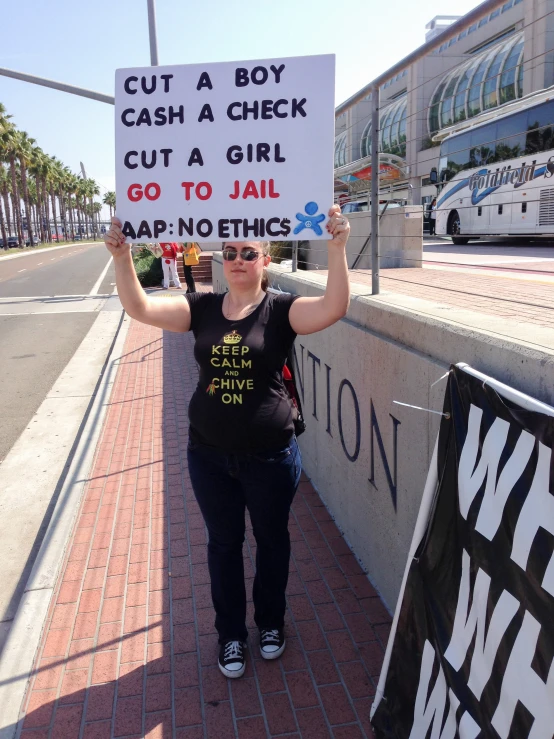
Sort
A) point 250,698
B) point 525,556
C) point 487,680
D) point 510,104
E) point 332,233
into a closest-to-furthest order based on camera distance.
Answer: point 525,556
point 487,680
point 332,233
point 250,698
point 510,104

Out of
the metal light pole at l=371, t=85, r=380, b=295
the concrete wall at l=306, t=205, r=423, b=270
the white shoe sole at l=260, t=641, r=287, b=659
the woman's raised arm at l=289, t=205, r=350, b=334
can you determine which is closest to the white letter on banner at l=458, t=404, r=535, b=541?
the woman's raised arm at l=289, t=205, r=350, b=334

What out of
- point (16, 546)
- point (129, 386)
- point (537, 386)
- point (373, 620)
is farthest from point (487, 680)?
point (129, 386)

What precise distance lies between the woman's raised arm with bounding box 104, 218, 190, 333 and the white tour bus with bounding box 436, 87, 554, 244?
1169 cm

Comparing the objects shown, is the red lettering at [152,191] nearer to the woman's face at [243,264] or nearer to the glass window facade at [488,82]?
the woman's face at [243,264]

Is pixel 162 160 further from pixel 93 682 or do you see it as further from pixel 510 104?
pixel 510 104

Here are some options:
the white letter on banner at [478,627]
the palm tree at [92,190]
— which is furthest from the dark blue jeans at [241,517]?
the palm tree at [92,190]

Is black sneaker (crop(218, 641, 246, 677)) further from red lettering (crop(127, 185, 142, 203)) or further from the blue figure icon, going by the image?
red lettering (crop(127, 185, 142, 203))

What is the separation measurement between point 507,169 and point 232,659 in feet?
48.7

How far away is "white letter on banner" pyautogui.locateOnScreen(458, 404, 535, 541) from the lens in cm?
174

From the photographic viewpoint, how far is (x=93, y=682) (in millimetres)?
2953

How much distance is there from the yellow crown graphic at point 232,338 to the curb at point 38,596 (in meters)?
1.81

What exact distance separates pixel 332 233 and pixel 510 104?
646 inches

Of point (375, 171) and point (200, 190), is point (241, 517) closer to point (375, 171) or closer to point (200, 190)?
point (200, 190)

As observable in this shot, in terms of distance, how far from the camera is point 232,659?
2953 millimetres
